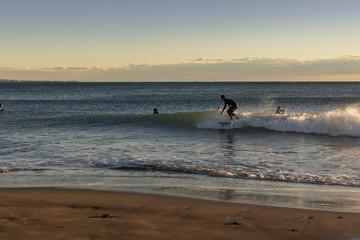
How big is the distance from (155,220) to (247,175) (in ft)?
13.6

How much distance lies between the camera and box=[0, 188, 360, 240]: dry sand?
16.6 feet

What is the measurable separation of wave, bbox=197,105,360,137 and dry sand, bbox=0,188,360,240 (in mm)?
13832

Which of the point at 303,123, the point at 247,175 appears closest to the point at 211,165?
the point at 247,175

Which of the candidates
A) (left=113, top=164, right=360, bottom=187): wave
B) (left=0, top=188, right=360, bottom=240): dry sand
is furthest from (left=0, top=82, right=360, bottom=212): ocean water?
(left=0, top=188, right=360, bottom=240): dry sand

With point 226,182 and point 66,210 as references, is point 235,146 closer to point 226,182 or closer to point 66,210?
point 226,182

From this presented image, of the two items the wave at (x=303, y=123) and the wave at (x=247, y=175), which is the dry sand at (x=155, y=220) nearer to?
the wave at (x=247, y=175)

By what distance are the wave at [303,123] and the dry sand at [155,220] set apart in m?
13.8

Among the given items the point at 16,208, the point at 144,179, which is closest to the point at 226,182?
the point at 144,179

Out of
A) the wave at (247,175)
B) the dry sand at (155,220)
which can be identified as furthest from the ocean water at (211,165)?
the dry sand at (155,220)

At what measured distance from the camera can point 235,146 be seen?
14859 mm

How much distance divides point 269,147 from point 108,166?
6645mm

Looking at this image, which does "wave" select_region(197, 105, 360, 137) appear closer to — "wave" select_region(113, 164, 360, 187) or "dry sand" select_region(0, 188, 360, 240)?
"wave" select_region(113, 164, 360, 187)

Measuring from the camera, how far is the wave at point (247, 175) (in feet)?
28.5

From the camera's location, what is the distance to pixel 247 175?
9.33 meters
